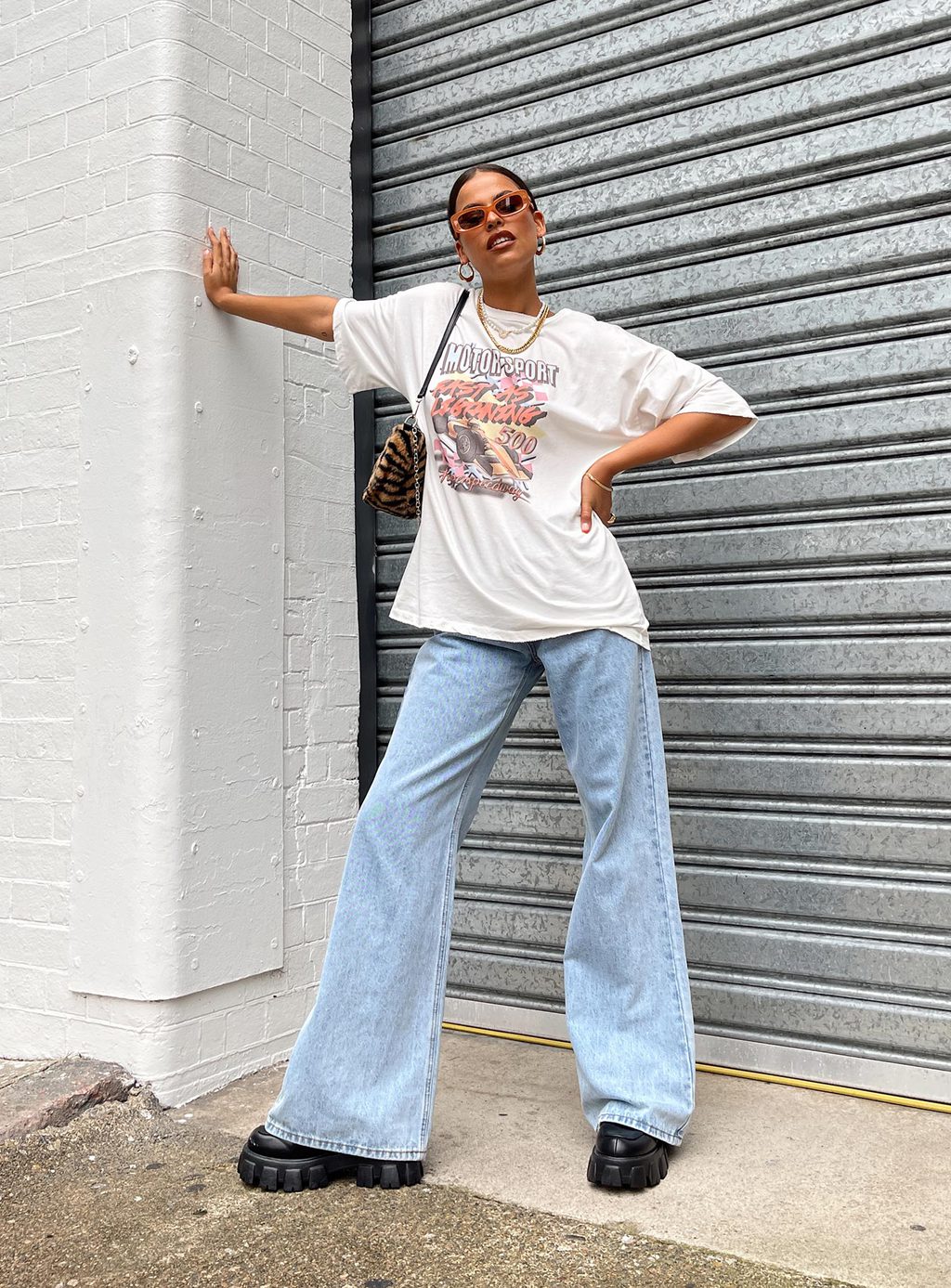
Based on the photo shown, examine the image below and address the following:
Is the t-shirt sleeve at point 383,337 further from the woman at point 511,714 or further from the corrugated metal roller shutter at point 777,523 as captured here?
the corrugated metal roller shutter at point 777,523

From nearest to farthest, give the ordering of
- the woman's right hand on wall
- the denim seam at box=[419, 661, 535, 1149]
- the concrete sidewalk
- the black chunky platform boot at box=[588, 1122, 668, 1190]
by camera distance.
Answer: the concrete sidewalk < the black chunky platform boot at box=[588, 1122, 668, 1190] < the denim seam at box=[419, 661, 535, 1149] < the woman's right hand on wall

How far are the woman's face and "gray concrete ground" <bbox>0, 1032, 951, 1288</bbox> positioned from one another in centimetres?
194

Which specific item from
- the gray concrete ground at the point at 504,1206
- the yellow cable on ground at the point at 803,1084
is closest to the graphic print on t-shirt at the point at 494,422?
the gray concrete ground at the point at 504,1206

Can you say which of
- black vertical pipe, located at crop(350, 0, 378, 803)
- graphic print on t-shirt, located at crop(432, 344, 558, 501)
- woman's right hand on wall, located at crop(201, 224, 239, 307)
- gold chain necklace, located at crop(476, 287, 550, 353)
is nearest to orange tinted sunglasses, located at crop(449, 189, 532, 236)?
gold chain necklace, located at crop(476, 287, 550, 353)

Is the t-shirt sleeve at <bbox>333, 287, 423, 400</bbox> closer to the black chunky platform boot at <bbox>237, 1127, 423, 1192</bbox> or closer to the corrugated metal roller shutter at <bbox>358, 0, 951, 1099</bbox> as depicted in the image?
the corrugated metal roller shutter at <bbox>358, 0, 951, 1099</bbox>

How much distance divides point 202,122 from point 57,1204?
104 inches

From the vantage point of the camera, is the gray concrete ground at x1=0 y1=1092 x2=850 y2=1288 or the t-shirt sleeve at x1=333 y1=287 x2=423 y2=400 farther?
the t-shirt sleeve at x1=333 y1=287 x2=423 y2=400

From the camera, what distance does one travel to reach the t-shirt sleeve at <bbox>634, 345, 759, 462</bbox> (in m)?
2.56

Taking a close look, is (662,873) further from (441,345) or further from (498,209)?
(498,209)

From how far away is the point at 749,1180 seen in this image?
243 centimetres

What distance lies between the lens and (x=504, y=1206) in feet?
7.59

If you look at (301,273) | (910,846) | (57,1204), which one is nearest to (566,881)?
(910,846)

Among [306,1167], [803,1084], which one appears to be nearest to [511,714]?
[306,1167]

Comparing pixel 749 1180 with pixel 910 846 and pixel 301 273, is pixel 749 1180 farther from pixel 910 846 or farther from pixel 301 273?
pixel 301 273
